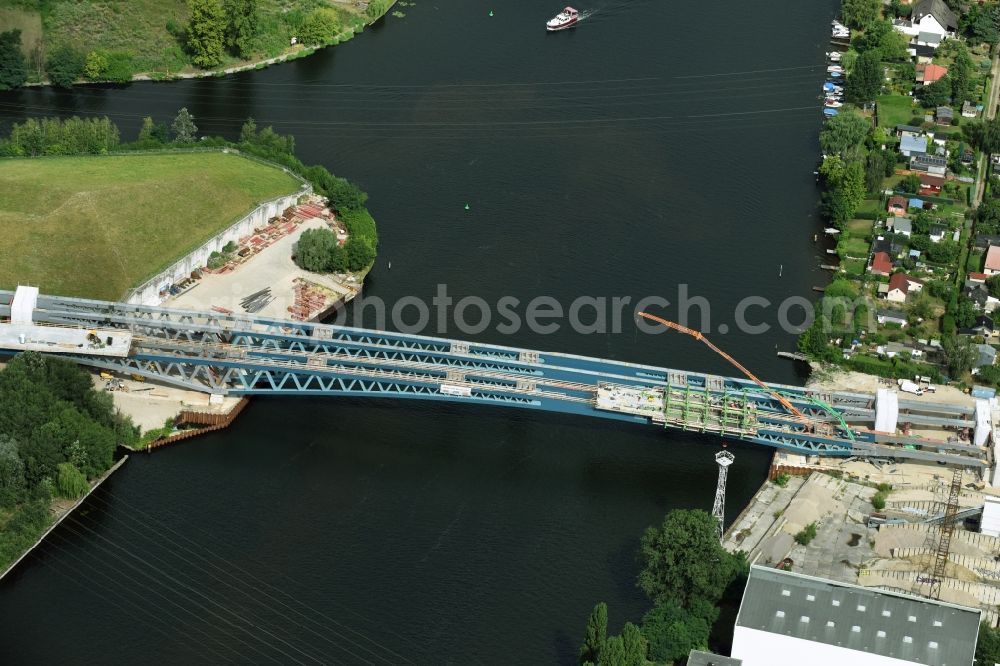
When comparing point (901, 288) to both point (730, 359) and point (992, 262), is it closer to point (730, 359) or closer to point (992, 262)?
point (992, 262)

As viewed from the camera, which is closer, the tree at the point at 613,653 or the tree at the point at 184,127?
the tree at the point at 613,653

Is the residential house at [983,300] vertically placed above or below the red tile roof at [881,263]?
below

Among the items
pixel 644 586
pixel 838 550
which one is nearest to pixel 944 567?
pixel 838 550

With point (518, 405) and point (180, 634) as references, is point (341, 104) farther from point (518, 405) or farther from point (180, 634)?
point (180, 634)

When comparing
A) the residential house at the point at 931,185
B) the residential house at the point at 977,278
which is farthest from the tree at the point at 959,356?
the residential house at the point at 931,185

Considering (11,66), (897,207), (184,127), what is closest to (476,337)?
(184,127)

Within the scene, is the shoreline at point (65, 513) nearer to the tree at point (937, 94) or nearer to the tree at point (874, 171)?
the tree at point (874, 171)

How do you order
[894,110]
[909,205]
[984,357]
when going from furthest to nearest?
[894,110]
[909,205]
[984,357]
